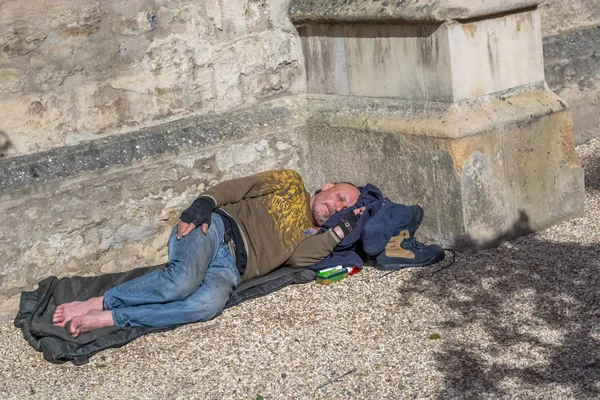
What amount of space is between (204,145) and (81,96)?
836mm

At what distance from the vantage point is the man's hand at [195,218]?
5383 mm

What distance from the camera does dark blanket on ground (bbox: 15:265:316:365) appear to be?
491cm

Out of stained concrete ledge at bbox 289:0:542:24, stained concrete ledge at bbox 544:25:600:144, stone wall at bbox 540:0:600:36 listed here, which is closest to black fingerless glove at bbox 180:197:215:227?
stained concrete ledge at bbox 289:0:542:24

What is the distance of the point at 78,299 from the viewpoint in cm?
547

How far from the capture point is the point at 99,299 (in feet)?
17.3

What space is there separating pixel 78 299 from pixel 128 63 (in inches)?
55.4

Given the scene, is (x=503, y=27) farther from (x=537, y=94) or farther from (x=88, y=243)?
(x=88, y=243)

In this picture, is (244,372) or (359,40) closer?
(244,372)

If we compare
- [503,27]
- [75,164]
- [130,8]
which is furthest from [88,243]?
[503,27]

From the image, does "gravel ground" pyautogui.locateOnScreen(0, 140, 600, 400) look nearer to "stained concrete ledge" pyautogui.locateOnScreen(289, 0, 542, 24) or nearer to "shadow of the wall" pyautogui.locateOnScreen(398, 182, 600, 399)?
"shadow of the wall" pyautogui.locateOnScreen(398, 182, 600, 399)

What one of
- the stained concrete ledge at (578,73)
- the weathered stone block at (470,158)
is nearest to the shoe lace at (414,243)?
the weathered stone block at (470,158)

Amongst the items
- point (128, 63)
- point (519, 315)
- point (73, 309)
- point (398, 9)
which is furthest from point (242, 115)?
point (519, 315)

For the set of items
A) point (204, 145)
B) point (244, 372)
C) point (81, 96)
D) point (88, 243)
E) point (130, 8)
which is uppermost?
point (130, 8)

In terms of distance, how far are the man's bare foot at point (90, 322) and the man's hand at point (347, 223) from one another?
1.41m
